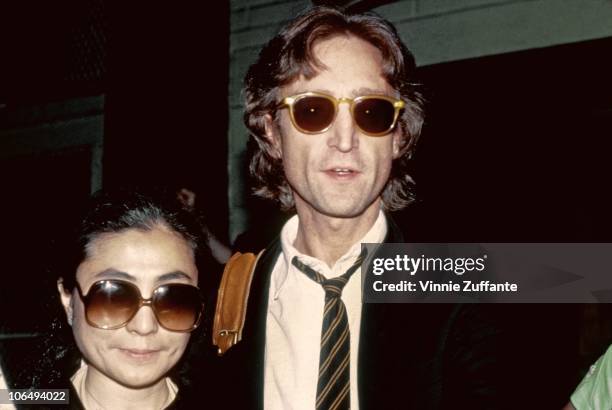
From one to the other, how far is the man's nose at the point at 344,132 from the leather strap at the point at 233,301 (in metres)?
0.52

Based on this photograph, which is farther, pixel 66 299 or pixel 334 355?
pixel 66 299

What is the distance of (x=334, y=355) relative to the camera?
1.96m

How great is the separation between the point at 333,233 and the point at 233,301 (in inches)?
15.4

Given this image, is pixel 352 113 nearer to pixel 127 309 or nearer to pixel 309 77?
pixel 309 77

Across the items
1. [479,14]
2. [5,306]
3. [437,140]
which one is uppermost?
[479,14]

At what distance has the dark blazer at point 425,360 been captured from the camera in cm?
186

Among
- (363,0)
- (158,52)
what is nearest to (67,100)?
(158,52)

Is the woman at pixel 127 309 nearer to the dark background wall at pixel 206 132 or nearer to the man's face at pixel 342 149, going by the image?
the man's face at pixel 342 149

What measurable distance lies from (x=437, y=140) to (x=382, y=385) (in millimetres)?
2499

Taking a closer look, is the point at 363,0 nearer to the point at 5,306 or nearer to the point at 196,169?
the point at 196,169

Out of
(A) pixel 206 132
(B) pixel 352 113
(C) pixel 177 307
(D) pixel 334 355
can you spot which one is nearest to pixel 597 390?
(D) pixel 334 355

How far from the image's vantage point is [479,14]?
14.9 feet

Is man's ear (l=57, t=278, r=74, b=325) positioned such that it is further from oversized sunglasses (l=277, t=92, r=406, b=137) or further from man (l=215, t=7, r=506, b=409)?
oversized sunglasses (l=277, t=92, r=406, b=137)

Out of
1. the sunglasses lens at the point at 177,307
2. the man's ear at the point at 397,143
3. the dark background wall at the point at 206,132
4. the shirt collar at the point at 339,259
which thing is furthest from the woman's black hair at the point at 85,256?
the man's ear at the point at 397,143
